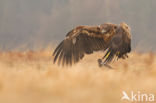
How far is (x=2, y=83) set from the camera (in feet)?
9.88

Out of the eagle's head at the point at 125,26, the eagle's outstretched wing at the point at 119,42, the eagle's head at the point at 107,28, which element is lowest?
the eagle's outstretched wing at the point at 119,42

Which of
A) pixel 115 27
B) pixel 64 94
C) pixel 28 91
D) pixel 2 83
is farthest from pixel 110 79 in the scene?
pixel 115 27

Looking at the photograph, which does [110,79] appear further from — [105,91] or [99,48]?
[99,48]

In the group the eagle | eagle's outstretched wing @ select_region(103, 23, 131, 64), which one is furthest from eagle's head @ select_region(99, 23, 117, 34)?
eagle's outstretched wing @ select_region(103, 23, 131, 64)

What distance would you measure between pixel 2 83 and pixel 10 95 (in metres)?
0.62

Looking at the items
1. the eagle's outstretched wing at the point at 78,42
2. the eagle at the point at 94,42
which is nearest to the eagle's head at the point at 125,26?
the eagle at the point at 94,42

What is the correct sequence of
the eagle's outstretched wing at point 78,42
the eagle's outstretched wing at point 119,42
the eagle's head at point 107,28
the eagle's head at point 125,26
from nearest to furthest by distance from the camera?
the eagle's outstretched wing at point 119,42 → the eagle's head at point 125,26 → the eagle's head at point 107,28 → the eagle's outstretched wing at point 78,42

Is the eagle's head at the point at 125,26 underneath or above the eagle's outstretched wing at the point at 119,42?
above

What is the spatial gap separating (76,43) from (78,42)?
0.24 ft

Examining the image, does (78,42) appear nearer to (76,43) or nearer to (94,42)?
(76,43)

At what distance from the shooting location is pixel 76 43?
6.60 metres

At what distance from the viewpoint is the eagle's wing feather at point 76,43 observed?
639 centimetres

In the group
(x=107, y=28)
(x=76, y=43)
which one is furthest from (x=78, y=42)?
(x=107, y=28)

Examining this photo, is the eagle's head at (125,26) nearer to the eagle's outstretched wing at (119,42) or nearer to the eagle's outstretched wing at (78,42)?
the eagle's outstretched wing at (119,42)
